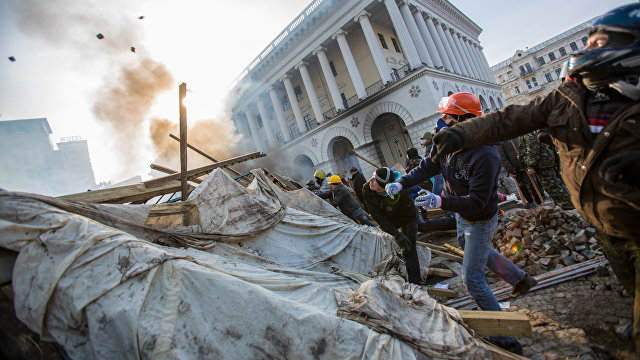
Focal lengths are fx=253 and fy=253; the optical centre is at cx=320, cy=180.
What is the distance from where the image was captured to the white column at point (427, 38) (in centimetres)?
1752

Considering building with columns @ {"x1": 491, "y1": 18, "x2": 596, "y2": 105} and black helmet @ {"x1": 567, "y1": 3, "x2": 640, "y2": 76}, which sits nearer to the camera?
black helmet @ {"x1": 567, "y1": 3, "x2": 640, "y2": 76}

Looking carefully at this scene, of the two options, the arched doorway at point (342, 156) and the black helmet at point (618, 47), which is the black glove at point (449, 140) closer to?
the black helmet at point (618, 47)

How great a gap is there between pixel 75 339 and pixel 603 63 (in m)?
3.57

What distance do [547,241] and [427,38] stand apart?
1836cm

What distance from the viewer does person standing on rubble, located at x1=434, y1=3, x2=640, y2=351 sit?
4.04 ft

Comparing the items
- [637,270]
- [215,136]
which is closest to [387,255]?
[637,270]

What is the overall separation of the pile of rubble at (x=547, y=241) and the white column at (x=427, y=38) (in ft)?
54.7

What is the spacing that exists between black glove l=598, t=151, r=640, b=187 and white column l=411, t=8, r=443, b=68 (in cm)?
1910

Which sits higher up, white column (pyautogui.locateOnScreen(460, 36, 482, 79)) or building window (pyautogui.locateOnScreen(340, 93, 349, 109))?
white column (pyautogui.locateOnScreen(460, 36, 482, 79))

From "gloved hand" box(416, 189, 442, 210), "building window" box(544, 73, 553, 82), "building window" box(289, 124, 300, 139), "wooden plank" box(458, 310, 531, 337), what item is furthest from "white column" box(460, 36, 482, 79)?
"wooden plank" box(458, 310, 531, 337)

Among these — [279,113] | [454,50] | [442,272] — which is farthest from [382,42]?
[442,272]

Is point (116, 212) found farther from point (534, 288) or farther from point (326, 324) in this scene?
point (534, 288)

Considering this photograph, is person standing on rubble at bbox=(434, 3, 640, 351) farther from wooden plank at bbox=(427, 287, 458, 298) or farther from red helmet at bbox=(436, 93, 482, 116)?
wooden plank at bbox=(427, 287, 458, 298)

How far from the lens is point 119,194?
356 centimetres
